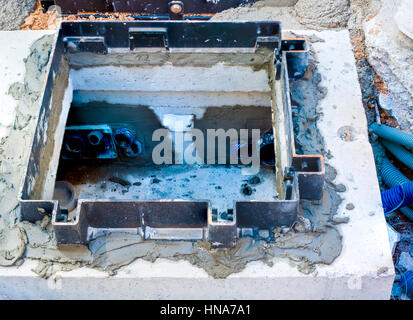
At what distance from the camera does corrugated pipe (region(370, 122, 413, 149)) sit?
3.91m

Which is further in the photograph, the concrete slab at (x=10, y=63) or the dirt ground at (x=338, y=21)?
the dirt ground at (x=338, y=21)

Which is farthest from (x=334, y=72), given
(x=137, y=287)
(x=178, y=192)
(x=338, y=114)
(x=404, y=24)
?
(x=137, y=287)

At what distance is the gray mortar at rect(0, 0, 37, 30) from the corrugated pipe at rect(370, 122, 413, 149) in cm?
347

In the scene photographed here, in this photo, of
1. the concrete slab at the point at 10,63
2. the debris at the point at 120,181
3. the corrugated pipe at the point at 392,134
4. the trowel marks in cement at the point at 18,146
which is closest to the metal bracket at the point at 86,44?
the trowel marks in cement at the point at 18,146

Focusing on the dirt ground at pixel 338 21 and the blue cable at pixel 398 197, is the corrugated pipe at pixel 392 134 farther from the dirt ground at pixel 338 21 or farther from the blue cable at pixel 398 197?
the blue cable at pixel 398 197

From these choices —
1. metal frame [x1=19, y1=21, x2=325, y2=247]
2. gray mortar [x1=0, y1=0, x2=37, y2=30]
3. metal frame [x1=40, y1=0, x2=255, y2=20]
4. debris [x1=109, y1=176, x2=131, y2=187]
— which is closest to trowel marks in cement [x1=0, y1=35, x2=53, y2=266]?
metal frame [x1=19, y1=21, x2=325, y2=247]

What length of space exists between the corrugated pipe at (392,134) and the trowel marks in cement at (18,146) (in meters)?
2.45

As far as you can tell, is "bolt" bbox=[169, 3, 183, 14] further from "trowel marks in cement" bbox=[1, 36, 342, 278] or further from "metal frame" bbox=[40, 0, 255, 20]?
"trowel marks in cement" bbox=[1, 36, 342, 278]

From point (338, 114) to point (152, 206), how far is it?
136 centimetres

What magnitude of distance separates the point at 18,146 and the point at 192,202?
1.22 m

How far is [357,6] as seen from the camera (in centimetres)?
478

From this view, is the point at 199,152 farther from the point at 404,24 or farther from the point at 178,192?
the point at 404,24

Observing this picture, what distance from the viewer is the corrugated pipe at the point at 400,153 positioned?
3976mm

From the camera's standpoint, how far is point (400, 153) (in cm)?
404
